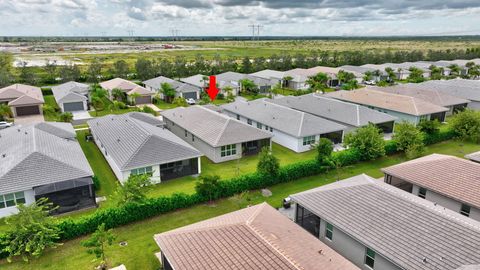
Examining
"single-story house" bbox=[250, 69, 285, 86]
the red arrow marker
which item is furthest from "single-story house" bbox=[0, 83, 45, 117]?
"single-story house" bbox=[250, 69, 285, 86]

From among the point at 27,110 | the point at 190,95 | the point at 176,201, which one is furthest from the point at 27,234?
the point at 190,95

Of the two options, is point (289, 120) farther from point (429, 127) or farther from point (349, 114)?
point (429, 127)

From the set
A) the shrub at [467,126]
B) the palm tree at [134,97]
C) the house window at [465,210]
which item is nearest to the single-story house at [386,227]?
the house window at [465,210]

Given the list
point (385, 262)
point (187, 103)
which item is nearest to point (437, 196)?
point (385, 262)

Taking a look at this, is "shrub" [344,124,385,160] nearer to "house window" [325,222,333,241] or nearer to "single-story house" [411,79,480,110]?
"house window" [325,222,333,241]

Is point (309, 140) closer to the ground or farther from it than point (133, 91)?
closer to the ground

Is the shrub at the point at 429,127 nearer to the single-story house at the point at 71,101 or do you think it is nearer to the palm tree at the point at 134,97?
the palm tree at the point at 134,97
